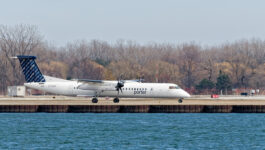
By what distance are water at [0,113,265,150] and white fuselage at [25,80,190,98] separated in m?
9.40

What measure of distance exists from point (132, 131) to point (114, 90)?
30.0 m

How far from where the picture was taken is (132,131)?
5725 cm

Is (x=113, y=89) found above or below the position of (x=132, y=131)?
above

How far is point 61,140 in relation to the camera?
2000 inches

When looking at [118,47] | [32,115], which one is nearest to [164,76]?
[118,47]

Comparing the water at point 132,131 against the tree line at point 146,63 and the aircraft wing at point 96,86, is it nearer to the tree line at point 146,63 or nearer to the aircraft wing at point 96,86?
the aircraft wing at point 96,86

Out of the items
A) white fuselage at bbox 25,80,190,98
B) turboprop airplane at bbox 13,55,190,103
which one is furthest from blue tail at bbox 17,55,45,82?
white fuselage at bbox 25,80,190,98

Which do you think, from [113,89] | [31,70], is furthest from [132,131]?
[31,70]

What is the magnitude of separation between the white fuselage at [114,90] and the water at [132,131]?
940cm

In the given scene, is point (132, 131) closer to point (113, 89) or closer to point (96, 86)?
point (113, 89)

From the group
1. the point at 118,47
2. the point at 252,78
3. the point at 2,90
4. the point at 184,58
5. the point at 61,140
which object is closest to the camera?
the point at 61,140

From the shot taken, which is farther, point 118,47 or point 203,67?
point 118,47

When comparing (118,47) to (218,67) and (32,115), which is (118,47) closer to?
(218,67)

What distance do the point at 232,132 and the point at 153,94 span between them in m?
30.7
